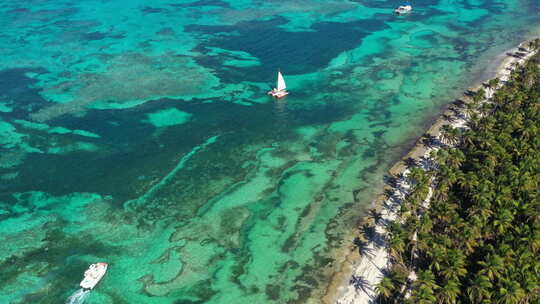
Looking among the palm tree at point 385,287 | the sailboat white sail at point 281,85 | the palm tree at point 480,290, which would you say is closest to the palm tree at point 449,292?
the palm tree at point 480,290

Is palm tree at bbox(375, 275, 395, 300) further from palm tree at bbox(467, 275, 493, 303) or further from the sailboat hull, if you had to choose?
the sailboat hull

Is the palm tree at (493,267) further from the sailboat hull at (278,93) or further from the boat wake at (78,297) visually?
the sailboat hull at (278,93)

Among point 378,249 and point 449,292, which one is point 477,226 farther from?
A: point 378,249

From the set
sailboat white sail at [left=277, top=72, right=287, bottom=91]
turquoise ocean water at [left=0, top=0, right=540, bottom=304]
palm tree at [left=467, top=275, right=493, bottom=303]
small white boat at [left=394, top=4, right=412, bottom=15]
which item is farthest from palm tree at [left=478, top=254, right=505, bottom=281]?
small white boat at [left=394, top=4, right=412, bottom=15]

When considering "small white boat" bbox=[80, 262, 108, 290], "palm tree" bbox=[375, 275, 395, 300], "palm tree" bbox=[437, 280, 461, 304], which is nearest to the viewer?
"palm tree" bbox=[437, 280, 461, 304]

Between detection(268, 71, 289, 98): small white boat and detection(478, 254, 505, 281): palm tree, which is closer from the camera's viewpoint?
detection(478, 254, 505, 281): palm tree
